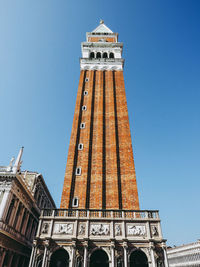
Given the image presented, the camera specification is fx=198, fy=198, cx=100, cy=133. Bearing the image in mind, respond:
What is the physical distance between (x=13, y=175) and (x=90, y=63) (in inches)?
1136

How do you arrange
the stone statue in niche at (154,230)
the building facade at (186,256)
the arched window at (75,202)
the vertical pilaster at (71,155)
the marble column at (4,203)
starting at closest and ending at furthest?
the stone statue in niche at (154,230) < the marble column at (4,203) < the arched window at (75,202) < the vertical pilaster at (71,155) < the building facade at (186,256)

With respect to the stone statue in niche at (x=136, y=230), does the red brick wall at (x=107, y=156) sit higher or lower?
higher

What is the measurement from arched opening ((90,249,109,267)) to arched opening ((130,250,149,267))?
2244 millimetres

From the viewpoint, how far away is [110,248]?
57.6 feet

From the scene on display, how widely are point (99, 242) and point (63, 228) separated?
3.58 metres

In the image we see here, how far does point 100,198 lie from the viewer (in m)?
23.7

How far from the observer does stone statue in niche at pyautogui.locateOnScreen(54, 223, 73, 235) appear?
18422 millimetres

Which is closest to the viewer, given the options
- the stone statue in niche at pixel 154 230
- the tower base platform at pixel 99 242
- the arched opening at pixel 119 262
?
the arched opening at pixel 119 262

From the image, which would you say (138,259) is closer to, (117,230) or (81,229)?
(117,230)

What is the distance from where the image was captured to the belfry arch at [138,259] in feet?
56.7

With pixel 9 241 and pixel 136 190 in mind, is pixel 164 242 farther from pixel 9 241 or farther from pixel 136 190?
pixel 9 241

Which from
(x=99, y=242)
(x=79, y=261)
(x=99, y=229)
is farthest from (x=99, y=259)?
(x=99, y=229)

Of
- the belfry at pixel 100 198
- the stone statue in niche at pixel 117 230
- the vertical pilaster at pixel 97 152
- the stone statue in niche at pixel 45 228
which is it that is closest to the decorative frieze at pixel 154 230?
the belfry at pixel 100 198

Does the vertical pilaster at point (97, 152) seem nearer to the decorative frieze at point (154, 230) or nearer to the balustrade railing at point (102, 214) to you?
the balustrade railing at point (102, 214)
